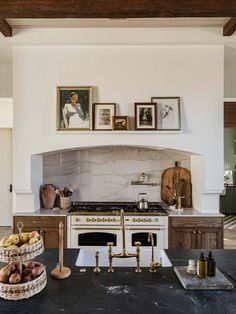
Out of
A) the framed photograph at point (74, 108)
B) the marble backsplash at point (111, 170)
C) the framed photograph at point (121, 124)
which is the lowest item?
the marble backsplash at point (111, 170)

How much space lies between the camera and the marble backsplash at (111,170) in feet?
14.2

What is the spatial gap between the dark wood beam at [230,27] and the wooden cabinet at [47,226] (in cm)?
303

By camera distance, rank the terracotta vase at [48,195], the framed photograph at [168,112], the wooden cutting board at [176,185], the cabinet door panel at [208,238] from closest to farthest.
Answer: the cabinet door panel at [208,238]
the framed photograph at [168,112]
the terracotta vase at [48,195]
the wooden cutting board at [176,185]

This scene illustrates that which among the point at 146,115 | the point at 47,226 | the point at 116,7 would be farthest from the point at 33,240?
the point at 146,115

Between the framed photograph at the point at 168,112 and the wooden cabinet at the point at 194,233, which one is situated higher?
the framed photograph at the point at 168,112

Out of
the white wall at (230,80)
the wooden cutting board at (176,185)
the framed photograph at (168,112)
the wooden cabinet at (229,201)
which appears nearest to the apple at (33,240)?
the framed photograph at (168,112)

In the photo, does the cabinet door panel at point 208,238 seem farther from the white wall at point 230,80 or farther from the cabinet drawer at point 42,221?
the white wall at point 230,80

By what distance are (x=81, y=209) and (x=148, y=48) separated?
2303 mm

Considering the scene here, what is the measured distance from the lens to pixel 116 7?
2.67m

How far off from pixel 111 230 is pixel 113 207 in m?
0.51

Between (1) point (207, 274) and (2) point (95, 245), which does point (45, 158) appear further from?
(1) point (207, 274)

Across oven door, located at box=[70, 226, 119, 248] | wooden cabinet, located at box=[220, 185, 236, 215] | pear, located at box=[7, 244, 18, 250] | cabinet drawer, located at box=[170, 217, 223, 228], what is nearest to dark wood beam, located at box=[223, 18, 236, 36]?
cabinet drawer, located at box=[170, 217, 223, 228]

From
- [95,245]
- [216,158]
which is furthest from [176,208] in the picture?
[95,245]

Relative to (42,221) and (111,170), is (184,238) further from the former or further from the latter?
(42,221)
